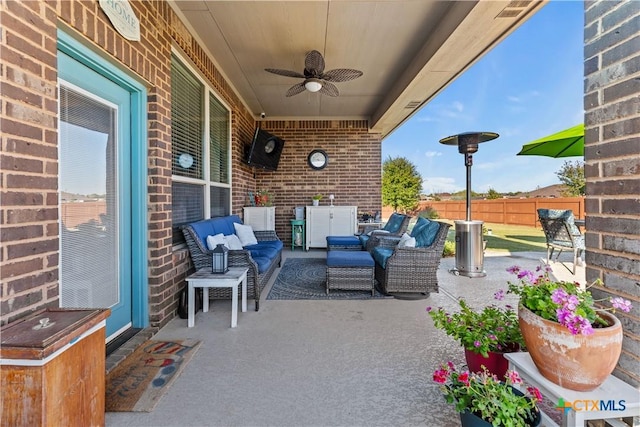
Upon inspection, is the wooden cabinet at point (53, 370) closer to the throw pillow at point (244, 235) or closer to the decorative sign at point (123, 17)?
the decorative sign at point (123, 17)

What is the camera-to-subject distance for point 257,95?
576 centimetres

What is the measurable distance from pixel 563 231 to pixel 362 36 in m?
4.39

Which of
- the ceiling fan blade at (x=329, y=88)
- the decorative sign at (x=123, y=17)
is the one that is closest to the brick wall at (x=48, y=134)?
the decorative sign at (x=123, y=17)

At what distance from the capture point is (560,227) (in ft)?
15.5

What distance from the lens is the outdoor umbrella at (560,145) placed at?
4.29 meters

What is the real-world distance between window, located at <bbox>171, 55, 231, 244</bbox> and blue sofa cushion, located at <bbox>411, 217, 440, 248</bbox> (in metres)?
2.98

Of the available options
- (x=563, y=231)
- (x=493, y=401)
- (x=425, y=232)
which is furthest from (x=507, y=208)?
(x=493, y=401)

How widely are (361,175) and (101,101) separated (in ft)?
19.1

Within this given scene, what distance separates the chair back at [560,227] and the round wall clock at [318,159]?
15.0 feet

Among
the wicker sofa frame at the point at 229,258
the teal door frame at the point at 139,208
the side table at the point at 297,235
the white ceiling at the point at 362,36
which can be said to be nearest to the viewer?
the teal door frame at the point at 139,208

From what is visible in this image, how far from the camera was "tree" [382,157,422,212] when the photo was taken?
10328 mm

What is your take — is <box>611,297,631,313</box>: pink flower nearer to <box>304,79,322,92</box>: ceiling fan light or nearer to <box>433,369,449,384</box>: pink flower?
<box>433,369,449,384</box>: pink flower

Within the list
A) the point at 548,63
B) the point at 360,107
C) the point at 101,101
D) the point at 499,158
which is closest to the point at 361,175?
the point at 360,107

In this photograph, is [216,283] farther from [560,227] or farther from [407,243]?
[560,227]
